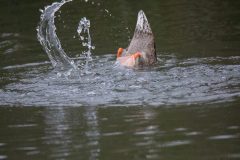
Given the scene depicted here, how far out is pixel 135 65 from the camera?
1059 cm

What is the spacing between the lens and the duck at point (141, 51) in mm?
10656

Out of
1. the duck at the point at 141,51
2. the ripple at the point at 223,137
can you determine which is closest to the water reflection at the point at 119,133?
the ripple at the point at 223,137

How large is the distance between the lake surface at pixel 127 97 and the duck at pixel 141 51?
0.69ft

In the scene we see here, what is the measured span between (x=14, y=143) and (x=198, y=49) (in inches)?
219

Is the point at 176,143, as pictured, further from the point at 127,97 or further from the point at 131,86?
the point at 131,86

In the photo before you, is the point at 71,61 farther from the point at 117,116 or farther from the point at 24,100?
the point at 117,116

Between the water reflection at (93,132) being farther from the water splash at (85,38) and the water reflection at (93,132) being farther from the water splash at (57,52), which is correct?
the water splash at (85,38)

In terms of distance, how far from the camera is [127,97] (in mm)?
8562

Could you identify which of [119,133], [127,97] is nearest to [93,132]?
[119,133]

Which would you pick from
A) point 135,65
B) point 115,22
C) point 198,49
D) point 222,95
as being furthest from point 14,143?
point 115,22

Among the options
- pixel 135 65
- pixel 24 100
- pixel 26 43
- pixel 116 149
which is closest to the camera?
pixel 116 149

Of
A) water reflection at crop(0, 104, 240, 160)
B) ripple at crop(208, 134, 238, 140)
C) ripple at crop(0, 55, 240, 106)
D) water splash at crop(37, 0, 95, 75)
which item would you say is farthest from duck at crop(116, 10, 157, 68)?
ripple at crop(208, 134, 238, 140)

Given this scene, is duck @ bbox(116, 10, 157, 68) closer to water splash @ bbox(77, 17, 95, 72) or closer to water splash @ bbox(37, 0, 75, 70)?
water splash @ bbox(77, 17, 95, 72)

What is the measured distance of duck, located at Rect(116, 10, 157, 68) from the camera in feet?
35.0
